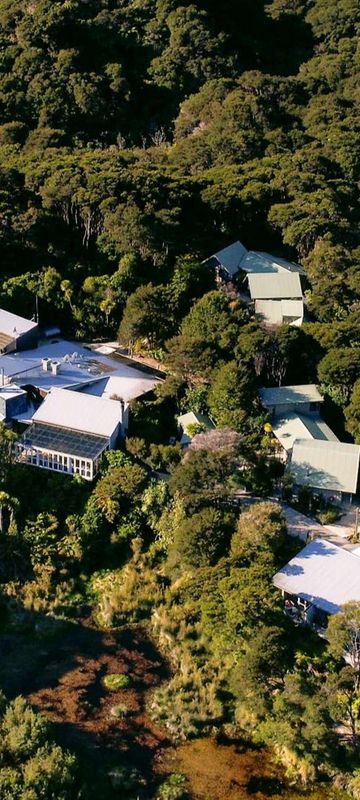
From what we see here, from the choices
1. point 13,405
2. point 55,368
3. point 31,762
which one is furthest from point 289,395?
point 31,762

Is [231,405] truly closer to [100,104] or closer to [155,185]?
[155,185]

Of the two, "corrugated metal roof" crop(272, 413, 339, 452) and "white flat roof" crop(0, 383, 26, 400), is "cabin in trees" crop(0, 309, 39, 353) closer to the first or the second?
"white flat roof" crop(0, 383, 26, 400)

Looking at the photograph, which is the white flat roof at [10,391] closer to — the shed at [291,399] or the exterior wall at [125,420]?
the exterior wall at [125,420]

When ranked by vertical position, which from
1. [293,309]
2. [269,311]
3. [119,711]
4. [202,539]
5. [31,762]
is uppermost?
[293,309]

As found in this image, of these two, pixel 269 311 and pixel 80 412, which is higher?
pixel 269 311

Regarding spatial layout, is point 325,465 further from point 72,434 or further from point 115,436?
point 72,434

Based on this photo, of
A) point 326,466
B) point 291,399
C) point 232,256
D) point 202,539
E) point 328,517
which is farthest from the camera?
point 232,256

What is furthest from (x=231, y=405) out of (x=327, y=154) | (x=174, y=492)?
(x=327, y=154)
